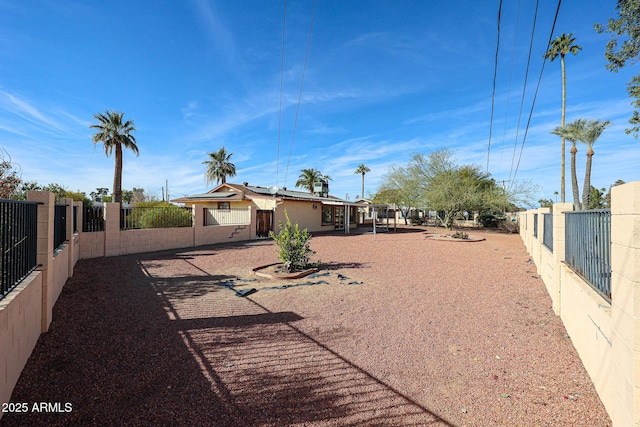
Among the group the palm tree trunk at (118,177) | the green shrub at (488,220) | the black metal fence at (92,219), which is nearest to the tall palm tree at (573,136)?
the green shrub at (488,220)

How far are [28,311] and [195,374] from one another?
2126 mm

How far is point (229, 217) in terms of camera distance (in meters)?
18.4

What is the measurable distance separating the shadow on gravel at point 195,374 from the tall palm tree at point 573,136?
29.7m

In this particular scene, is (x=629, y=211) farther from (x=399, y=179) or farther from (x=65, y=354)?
(x=399, y=179)

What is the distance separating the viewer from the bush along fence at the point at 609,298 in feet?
6.93

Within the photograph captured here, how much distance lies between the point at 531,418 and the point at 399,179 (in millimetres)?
27659

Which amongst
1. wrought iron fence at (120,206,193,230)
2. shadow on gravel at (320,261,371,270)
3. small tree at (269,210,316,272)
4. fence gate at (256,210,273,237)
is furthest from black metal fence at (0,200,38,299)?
fence gate at (256,210,273,237)

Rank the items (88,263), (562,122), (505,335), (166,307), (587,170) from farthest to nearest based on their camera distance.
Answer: (562,122), (587,170), (88,263), (166,307), (505,335)

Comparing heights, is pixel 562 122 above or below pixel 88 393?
above

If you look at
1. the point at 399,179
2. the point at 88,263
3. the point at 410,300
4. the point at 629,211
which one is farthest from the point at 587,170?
the point at 88,263

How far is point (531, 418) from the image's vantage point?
263cm

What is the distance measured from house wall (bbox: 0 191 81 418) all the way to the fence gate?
1429 cm

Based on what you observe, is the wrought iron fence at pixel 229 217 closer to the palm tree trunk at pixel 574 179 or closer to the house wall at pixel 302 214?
the house wall at pixel 302 214

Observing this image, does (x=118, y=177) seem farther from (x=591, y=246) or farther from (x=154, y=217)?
(x=591, y=246)
